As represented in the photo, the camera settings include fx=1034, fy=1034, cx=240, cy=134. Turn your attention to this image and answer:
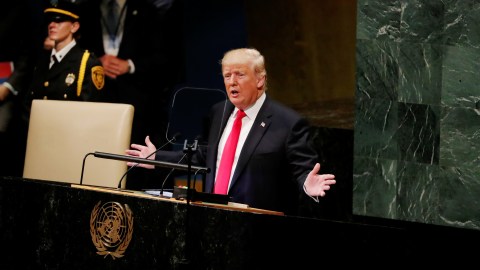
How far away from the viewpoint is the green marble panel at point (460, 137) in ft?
19.5

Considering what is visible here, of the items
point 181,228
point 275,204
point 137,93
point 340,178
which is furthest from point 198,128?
point 181,228

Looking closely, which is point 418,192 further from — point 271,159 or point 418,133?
point 271,159

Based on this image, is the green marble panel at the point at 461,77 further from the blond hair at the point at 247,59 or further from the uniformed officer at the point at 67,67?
the uniformed officer at the point at 67,67

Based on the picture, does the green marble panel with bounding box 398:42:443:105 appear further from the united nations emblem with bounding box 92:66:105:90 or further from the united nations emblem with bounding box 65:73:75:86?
the united nations emblem with bounding box 65:73:75:86

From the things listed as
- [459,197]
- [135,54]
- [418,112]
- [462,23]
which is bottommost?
[459,197]

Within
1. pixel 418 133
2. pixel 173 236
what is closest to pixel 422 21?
pixel 418 133

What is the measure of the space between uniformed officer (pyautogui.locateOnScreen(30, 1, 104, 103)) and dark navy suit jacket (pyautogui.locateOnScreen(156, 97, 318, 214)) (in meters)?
1.57

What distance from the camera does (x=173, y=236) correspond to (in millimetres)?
3969

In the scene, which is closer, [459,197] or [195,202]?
[195,202]

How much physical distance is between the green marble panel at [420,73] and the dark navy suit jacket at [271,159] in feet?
4.60

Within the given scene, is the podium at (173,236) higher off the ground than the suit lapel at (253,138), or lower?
lower

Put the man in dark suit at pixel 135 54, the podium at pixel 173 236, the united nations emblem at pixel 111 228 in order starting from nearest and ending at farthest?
1. the podium at pixel 173 236
2. the united nations emblem at pixel 111 228
3. the man in dark suit at pixel 135 54

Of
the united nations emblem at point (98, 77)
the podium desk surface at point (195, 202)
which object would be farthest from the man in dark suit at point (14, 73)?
the podium desk surface at point (195, 202)

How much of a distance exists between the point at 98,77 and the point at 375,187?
5.99ft
